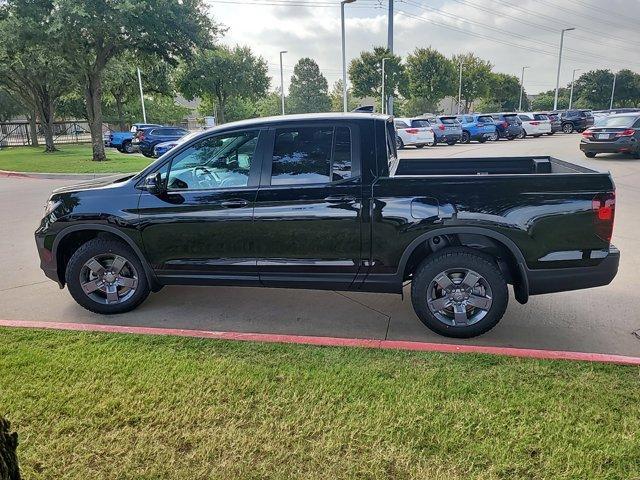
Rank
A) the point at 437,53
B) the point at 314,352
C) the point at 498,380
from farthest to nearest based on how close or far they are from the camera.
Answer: the point at 437,53
the point at 314,352
the point at 498,380

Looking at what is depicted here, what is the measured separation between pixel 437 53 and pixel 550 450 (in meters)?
57.4

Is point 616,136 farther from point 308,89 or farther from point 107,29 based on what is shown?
point 308,89

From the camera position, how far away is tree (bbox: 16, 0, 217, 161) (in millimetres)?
16297

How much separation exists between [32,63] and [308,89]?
5135 centimetres

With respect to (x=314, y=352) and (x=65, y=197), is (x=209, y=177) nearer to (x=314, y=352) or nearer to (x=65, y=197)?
(x=65, y=197)

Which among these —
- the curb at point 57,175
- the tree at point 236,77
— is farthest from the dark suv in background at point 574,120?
the curb at point 57,175

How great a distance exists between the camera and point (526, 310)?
188 inches

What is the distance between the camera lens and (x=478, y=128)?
2741 centimetres

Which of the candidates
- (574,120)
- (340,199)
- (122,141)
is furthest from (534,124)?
(340,199)

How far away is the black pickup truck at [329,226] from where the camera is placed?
3.87 m

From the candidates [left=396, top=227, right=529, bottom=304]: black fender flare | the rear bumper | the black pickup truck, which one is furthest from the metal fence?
the rear bumper

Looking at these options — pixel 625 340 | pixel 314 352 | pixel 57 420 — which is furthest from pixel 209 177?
pixel 625 340

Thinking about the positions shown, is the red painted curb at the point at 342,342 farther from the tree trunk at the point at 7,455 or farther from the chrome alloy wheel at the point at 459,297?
the tree trunk at the point at 7,455

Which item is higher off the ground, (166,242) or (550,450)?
(166,242)
